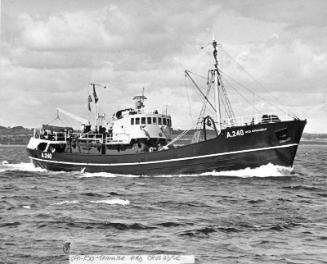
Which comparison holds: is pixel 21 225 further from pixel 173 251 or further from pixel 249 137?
pixel 249 137

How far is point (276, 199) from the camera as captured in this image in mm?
29484

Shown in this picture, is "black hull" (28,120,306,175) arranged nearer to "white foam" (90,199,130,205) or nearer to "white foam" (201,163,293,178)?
"white foam" (201,163,293,178)

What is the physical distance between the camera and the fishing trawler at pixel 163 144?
41406mm

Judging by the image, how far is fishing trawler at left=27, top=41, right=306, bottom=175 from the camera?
4141cm

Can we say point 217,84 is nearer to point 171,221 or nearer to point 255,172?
point 255,172

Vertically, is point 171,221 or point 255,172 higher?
point 255,172

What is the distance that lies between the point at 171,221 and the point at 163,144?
2891 centimetres

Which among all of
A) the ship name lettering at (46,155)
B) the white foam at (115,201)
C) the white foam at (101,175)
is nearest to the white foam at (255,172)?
the white foam at (101,175)

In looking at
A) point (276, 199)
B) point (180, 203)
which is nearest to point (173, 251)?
point (180, 203)

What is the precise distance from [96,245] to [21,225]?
4970 mm

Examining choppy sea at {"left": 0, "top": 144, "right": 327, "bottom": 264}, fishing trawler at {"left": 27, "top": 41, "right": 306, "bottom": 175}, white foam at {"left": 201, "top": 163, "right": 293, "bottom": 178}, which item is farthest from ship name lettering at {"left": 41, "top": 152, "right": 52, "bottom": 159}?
white foam at {"left": 201, "top": 163, "right": 293, "bottom": 178}

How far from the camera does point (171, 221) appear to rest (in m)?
21.7

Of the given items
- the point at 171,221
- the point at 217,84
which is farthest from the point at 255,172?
the point at 171,221

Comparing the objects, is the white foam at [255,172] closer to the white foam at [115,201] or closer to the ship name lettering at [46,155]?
the white foam at [115,201]
